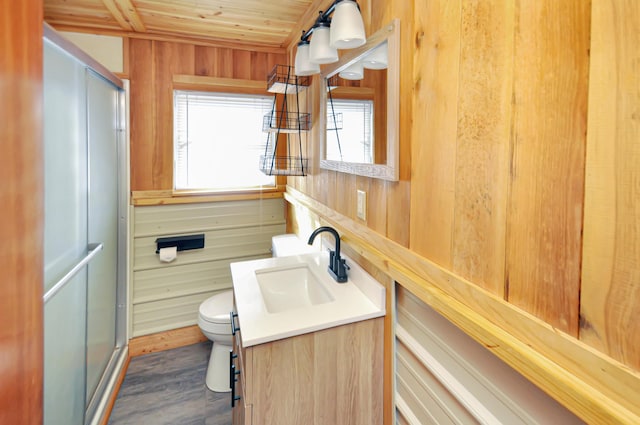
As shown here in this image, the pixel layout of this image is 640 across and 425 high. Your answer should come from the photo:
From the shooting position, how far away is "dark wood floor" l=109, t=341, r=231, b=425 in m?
1.82

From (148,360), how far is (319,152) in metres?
1.97

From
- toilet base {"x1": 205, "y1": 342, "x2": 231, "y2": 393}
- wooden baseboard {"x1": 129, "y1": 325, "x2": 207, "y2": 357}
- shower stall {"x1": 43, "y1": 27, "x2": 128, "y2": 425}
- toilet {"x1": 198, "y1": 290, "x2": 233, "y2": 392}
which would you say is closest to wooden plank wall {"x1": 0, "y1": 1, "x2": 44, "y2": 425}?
shower stall {"x1": 43, "y1": 27, "x2": 128, "y2": 425}

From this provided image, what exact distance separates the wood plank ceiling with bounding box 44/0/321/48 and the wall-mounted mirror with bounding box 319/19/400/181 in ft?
2.14

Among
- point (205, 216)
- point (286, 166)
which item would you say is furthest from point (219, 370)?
point (286, 166)

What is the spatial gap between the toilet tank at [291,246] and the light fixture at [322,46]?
3.19ft

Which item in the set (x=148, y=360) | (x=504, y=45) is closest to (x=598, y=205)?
(x=504, y=45)

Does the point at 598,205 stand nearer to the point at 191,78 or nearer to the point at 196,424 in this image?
the point at 196,424

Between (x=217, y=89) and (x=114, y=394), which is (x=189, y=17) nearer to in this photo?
(x=217, y=89)

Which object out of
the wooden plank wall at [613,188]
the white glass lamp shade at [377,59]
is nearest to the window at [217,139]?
the white glass lamp shade at [377,59]

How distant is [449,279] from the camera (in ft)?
2.79

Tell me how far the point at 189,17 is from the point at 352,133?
1469mm

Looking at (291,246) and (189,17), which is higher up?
(189,17)

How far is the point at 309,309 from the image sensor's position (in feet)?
3.92

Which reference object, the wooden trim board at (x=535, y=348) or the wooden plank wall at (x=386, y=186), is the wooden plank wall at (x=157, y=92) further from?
the wooden trim board at (x=535, y=348)
